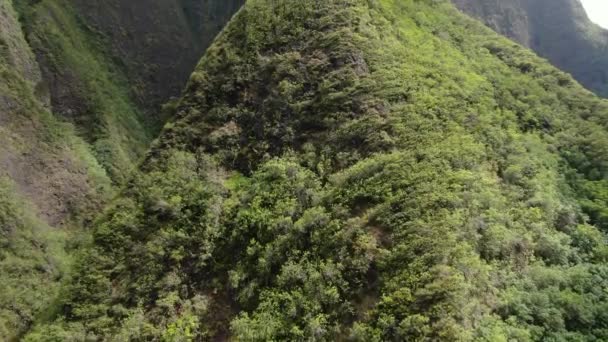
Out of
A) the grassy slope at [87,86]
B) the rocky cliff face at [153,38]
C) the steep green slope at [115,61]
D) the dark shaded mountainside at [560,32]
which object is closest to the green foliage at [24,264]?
the steep green slope at [115,61]

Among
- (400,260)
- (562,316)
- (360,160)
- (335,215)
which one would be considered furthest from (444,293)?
(360,160)

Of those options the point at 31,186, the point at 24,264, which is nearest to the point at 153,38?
the point at 31,186

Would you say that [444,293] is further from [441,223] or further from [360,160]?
[360,160]

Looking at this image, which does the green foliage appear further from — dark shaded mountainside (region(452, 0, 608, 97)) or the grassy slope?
dark shaded mountainside (region(452, 0, 608, 97))

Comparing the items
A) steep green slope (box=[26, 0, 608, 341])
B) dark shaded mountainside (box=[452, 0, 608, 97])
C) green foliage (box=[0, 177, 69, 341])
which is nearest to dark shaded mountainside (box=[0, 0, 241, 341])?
green foliage (box=[0, 177, 69, 341])

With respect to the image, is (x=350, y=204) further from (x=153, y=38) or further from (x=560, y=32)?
(x=560, y=32)
